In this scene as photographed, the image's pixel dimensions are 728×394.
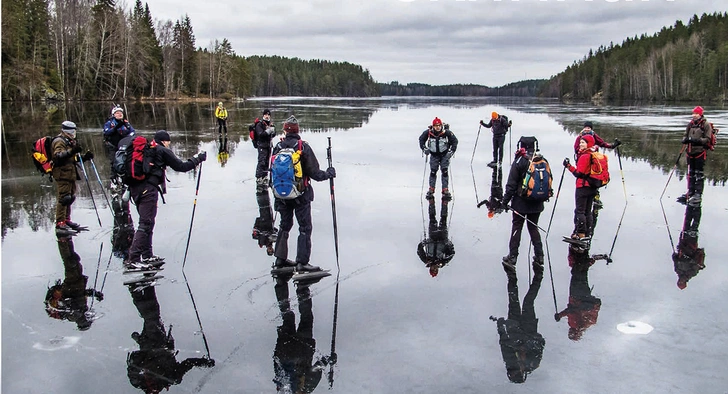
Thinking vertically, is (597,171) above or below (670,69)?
below

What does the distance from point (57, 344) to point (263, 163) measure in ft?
29.9

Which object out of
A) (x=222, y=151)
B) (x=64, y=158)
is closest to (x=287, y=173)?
(x=64, y=158)

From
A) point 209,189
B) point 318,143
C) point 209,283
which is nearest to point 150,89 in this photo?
point 318,143

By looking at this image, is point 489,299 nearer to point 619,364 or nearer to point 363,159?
point 619,364

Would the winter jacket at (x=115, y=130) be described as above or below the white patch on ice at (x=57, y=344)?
above

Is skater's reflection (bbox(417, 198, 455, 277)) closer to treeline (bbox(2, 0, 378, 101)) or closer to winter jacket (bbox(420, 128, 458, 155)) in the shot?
winter jacket (bbox(420, 128, 458, 155))

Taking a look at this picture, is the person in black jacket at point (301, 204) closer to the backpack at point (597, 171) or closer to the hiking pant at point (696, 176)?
the backpack at point (597, 171)

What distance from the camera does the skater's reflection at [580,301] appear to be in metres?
6.32

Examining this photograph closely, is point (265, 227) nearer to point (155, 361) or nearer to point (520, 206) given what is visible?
point (520, 206)

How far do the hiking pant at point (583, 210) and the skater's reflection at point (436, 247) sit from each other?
219 cm

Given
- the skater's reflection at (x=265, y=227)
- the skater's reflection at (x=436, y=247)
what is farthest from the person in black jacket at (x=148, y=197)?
the skater's reflection at (x=436, y=247)

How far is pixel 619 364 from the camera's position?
5.40 metres

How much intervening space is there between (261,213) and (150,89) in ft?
285

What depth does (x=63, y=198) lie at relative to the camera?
9.72 m
